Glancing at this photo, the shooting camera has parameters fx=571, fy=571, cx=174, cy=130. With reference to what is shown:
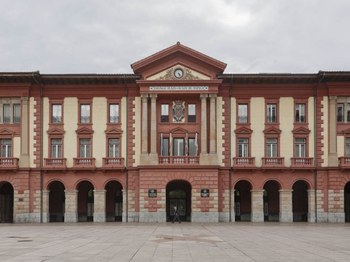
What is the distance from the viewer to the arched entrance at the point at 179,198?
63.2 m

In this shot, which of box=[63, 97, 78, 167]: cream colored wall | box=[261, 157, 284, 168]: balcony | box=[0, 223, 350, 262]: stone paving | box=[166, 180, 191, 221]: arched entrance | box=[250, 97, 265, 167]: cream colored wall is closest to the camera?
box=[0, 223, 350, 262]: stone paving

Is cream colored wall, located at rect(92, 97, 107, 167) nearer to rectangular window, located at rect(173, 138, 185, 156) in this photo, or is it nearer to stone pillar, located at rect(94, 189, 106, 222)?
stone pillar, located at rect(94, 189, 106, 222)

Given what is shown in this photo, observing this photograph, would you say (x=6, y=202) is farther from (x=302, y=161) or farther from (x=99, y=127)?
(x=302, y=161)

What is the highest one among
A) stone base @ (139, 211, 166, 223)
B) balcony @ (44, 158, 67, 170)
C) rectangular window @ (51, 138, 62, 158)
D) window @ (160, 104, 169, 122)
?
window @ (160, 104, 169, 122)

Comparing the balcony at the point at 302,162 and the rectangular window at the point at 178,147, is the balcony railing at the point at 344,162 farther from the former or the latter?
the rectangular window at the point at 178,147

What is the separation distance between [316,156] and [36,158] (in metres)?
29.5

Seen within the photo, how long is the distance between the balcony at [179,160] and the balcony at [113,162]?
173 inches

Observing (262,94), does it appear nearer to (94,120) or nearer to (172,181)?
(172,181)

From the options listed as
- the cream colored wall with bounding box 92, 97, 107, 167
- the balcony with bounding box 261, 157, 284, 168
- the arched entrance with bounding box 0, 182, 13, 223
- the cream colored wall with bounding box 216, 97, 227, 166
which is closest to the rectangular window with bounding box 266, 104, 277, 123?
the balcony with bounding box 261, 157, 284, 168

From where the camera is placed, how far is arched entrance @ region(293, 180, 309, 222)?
204ft

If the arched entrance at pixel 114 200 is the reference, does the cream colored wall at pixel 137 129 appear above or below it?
above

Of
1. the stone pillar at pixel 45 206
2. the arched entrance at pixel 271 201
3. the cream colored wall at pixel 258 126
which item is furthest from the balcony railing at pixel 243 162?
the stone pillar at pixel 45 206

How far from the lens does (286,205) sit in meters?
59.7

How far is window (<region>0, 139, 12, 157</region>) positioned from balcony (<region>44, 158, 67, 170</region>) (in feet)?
13.0
